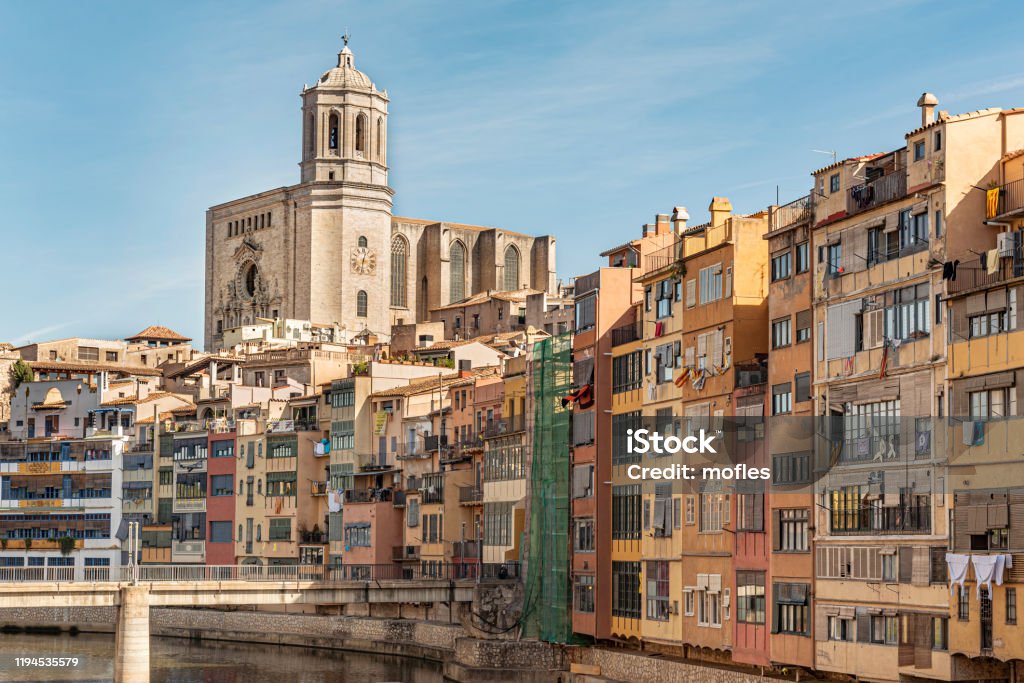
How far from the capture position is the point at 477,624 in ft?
207

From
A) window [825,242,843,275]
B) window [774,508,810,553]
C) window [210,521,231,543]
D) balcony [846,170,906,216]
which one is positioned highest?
balcony [846,170,906,216]

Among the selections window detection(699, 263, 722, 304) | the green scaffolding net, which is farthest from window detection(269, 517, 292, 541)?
window detection(699, 263, 722, 304)

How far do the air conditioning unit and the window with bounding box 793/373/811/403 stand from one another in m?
7.55

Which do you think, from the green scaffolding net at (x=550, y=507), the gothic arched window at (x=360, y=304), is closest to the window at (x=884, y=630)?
the green scaffolding net at (x=550, y=507)

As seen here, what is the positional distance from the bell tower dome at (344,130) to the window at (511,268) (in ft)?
54.5

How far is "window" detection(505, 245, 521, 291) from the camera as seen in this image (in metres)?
170

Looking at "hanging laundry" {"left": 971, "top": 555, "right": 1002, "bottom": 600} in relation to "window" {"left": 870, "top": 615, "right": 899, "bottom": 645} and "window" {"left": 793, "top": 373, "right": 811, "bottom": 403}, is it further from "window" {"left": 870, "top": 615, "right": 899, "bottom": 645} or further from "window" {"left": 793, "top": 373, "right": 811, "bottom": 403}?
"window" {"left": 793, "top": 373, "right": 811, "bottom": 403}

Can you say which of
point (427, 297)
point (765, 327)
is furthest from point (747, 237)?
point (427, 297)

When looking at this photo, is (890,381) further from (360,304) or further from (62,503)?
(360,304)

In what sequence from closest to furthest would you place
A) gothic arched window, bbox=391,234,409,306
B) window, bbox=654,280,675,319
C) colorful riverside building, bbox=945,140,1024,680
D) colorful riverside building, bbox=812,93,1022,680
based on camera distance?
colorful riverside building, bbox=945,140,1024,680 → colorful riverside building, bbox=812,93,1022,680 → window, bbox=654,280,675,319 → gothic arched window, bbox=391,234,409,306

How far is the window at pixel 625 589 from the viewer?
2168 inches

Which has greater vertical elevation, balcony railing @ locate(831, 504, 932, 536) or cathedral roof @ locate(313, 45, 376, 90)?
cathedral roof @ locate(313, 45, 376, 90)

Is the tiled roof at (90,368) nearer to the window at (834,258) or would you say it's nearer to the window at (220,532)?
the window at (220,532)

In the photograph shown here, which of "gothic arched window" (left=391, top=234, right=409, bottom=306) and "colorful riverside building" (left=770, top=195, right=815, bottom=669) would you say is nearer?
"colorful riverside building" (left=770, top=195, right=815, bottom=669)
